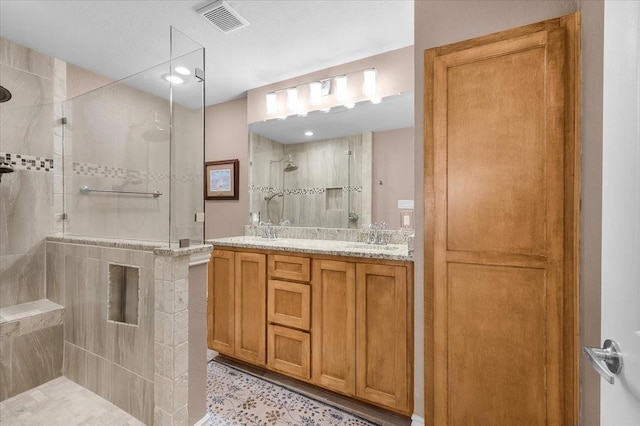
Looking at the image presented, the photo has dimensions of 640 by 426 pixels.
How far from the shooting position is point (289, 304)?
2080mm

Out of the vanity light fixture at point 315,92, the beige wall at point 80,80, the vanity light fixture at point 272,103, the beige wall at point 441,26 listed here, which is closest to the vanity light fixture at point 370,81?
the vanity light fixture at point 315,92

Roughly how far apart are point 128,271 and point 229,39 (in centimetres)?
167

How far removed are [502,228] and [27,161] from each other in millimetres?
3062

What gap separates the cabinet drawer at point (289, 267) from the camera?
6.61 feet

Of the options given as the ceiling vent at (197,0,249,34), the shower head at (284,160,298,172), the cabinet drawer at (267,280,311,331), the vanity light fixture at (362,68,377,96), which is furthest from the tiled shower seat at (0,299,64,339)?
the vanity light fixture at (362,68,377,96)

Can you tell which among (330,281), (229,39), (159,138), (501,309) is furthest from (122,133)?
(501,309)

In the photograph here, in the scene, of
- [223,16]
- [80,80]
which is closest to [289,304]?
[223,16]

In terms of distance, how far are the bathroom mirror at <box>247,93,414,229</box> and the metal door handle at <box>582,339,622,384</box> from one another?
59.8 inches

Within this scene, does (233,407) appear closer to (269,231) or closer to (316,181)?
(269,231)

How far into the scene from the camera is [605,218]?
70 centimetres

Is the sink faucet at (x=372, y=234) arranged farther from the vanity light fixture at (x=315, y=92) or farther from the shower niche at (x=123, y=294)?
the shower niche at (x=123, y=294)

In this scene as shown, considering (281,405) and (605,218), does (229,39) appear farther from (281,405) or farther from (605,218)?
(281,405)

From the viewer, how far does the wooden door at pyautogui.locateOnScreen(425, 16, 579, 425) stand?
123cm

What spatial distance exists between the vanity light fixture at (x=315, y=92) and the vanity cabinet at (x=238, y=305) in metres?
1.39
